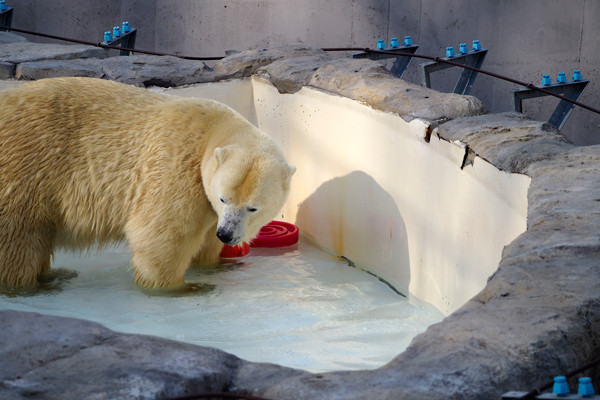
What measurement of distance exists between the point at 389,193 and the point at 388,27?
3687mm

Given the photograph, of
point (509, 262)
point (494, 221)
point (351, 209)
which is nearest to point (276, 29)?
point (351, 209)

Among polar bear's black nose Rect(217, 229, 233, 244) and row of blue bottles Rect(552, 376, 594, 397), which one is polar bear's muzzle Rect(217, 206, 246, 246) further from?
row of blue bottles Rect(552, 376, 594, 397)

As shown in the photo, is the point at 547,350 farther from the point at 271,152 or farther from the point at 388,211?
the point at 388,211

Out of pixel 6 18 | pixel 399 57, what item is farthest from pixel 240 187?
pixel 6 18

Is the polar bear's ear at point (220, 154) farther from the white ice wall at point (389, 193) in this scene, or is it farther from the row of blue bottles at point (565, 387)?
the row of blue bottles at point (565, 387)

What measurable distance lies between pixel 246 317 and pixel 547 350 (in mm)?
2072

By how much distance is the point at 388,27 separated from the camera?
314 inches

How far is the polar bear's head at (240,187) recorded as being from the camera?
151 inches

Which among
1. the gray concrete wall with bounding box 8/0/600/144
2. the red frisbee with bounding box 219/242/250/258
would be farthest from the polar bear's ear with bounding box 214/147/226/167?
the gray concrete wall with bounding box 8/0/600/144

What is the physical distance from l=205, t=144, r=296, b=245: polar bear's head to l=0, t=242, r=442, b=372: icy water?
1.28 feet

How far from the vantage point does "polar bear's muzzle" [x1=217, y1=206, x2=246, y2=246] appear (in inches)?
152

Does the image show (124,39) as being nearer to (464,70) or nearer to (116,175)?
(464,70)

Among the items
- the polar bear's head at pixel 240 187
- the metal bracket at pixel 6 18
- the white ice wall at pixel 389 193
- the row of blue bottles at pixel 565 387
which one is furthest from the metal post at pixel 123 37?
the row of blue bottles at pixel 565 387

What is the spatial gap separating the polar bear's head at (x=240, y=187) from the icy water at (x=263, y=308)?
39 centimetres
